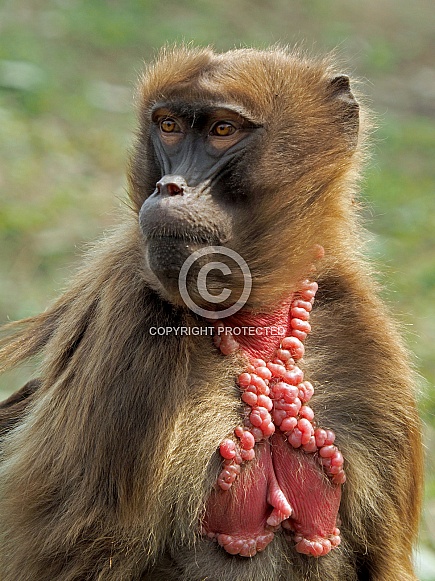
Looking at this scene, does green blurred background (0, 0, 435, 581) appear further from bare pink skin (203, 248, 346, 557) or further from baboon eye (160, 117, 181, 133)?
baboon eye (160, 117, 181, 133)

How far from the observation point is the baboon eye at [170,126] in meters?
3.70

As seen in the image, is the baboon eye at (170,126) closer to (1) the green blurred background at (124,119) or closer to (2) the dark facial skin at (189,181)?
(2) the dark facial skin at (189,181)

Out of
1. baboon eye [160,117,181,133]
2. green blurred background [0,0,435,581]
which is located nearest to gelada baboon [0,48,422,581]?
baboon eye [160,117,181,133]

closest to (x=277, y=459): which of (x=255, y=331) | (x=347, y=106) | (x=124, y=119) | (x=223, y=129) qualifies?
(x=255, y=331)

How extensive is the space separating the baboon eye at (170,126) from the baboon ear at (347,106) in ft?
2.19

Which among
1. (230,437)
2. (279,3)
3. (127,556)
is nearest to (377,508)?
(230,437)

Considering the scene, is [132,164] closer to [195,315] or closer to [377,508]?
[195,315]

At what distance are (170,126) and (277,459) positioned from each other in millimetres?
1308

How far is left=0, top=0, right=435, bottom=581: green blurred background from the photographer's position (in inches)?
287

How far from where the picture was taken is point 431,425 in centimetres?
629

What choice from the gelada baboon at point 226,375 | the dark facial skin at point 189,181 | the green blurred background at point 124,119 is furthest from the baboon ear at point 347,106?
the green blurred background at point 124,119

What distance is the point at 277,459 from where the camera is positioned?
12.1ft

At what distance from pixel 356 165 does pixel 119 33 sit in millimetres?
8216

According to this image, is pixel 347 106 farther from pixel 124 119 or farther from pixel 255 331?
pixel 124 119
